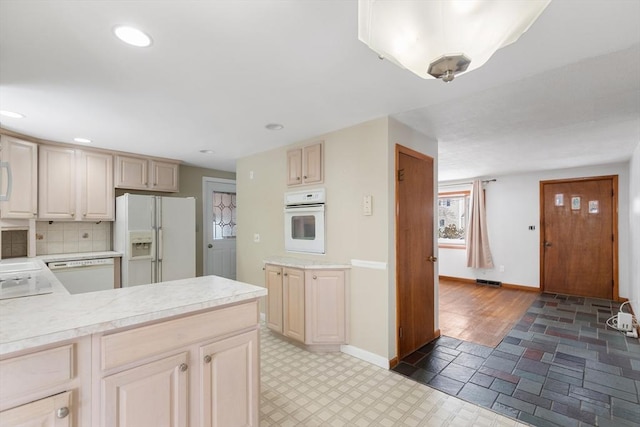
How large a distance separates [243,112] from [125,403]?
7.07 ft

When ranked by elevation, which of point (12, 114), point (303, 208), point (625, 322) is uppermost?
point (12, 114)

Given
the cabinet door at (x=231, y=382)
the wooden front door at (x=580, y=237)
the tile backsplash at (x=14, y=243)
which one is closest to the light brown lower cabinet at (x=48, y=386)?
the cabinet door at (x=231, y=382)

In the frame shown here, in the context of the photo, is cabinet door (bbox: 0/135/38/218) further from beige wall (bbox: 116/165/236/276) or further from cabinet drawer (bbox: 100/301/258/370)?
cabinet drawer (bbox: 100/301/258/370)

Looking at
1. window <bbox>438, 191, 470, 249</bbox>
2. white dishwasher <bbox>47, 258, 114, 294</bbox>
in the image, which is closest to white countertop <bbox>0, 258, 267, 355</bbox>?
white dishwasher <bbox>47, 258, 114, 294</bbox>

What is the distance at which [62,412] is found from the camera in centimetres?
102

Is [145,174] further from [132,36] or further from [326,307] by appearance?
[326,307]

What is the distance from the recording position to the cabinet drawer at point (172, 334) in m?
1.14

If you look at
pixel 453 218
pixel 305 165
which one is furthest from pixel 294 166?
pixel 453 218

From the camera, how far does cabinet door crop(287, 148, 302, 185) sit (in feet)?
11.2

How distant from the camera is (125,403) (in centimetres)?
116

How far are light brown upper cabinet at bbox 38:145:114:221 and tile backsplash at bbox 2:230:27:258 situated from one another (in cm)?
39

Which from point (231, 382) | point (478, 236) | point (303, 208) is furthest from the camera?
point (478, 236)

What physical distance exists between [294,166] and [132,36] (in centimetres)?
210

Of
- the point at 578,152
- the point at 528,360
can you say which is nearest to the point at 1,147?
the point at 528,360
